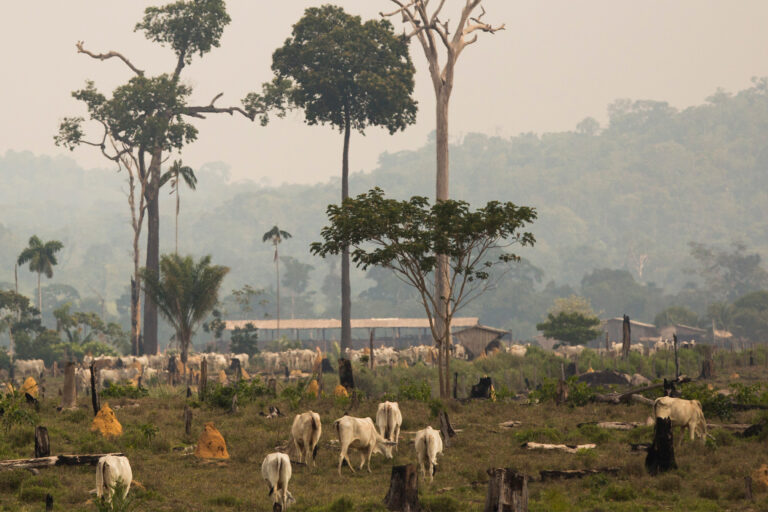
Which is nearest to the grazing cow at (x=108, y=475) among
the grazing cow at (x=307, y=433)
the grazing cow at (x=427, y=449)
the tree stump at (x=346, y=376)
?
the grazing cow at (x=307, y=433)

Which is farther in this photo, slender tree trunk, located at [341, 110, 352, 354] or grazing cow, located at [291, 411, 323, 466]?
slender tree trunk, located at [341, 110, 352, 354]

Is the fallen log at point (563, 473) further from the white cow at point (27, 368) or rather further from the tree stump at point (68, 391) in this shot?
the white cow at point (27, 368)

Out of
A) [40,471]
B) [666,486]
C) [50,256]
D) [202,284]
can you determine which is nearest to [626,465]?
[666,486]

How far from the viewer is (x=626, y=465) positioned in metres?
18.3

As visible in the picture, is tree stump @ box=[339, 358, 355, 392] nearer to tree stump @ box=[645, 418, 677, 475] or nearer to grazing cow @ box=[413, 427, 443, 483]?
grazing cow @ box=[413, 427, 443, 483]

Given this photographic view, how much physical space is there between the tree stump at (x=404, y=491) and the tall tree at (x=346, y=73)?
49.4 meters

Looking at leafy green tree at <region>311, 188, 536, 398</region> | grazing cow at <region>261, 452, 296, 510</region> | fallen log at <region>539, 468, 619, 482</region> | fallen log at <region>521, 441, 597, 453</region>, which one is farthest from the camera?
leafy green tree at <region>311, 188, 536, 398</region>

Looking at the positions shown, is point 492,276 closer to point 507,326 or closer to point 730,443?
point 507,326

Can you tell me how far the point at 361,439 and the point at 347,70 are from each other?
164 feet

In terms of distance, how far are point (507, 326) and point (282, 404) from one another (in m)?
103

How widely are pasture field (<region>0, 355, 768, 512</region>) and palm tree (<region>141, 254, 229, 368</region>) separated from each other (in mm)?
22122

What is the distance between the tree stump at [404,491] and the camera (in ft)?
47.6

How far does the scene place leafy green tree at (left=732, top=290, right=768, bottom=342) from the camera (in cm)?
9088

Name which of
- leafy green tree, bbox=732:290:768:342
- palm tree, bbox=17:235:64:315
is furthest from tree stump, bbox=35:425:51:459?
leafy green tree, bbox=732:290:768:342
